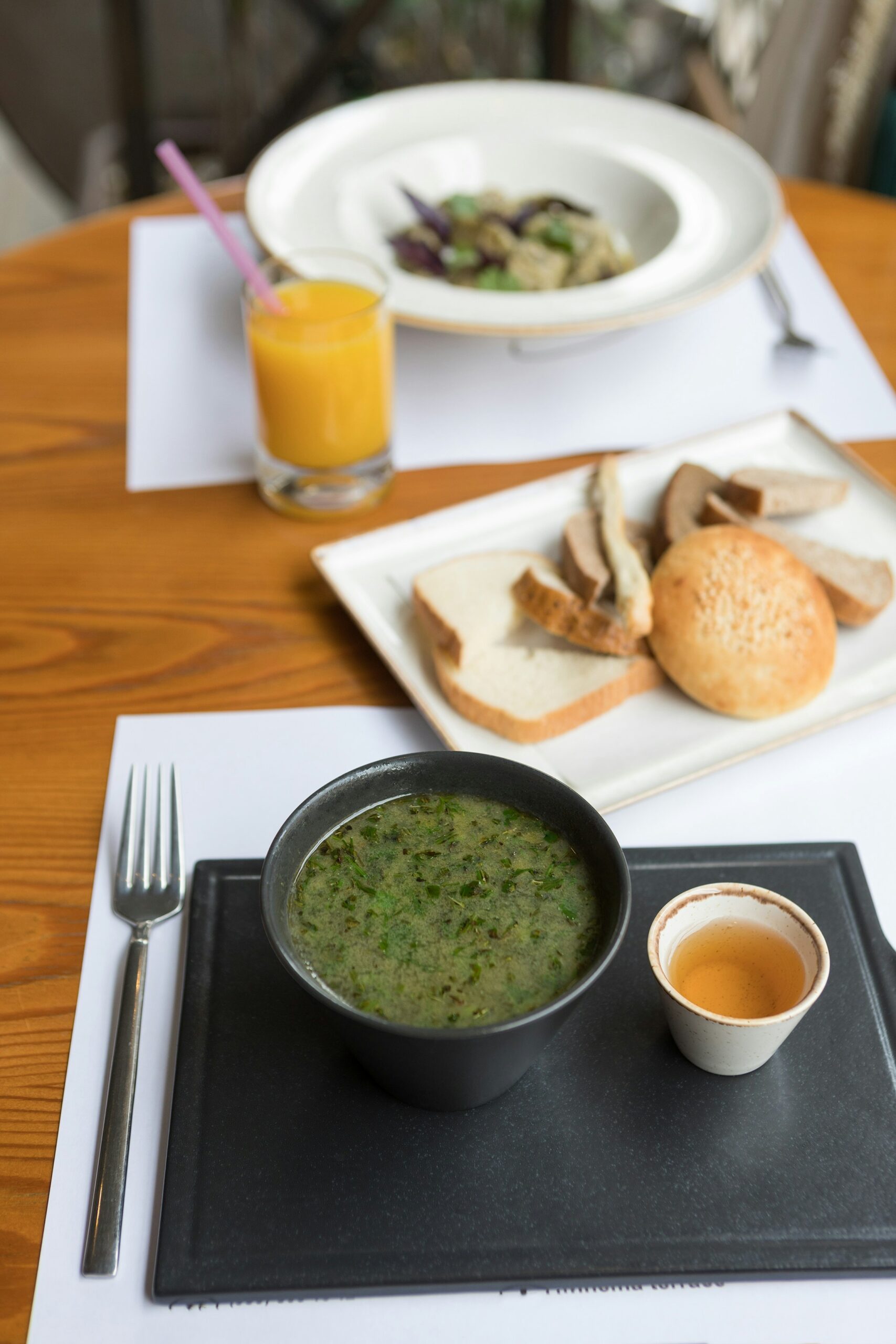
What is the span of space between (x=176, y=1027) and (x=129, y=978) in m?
0.06

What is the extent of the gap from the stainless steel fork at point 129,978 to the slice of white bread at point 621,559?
48 cm

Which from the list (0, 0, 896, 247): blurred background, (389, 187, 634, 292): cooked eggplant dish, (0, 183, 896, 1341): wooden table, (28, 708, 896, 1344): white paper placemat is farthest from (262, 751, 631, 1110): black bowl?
(0, 0, 896, 247): blurred background

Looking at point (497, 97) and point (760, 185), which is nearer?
point (760, 185)

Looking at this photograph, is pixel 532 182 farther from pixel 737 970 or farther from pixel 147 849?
pixel 737 970

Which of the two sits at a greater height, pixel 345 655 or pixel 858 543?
pixel 858 543

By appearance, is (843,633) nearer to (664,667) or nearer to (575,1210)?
(664,667)

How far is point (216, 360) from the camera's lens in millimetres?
1783

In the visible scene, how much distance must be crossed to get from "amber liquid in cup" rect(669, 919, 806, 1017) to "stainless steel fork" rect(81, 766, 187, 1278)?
16.5 inches

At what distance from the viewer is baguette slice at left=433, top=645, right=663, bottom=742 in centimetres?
117

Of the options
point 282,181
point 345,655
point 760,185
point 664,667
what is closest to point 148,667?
point 345,655

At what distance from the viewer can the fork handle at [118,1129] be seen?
809 mm

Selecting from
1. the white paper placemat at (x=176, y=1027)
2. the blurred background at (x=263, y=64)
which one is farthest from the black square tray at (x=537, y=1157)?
the blurred background at (x=263, y=64)

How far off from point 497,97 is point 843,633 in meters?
1.36

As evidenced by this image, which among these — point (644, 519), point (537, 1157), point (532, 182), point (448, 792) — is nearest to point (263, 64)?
point (532, 182)
